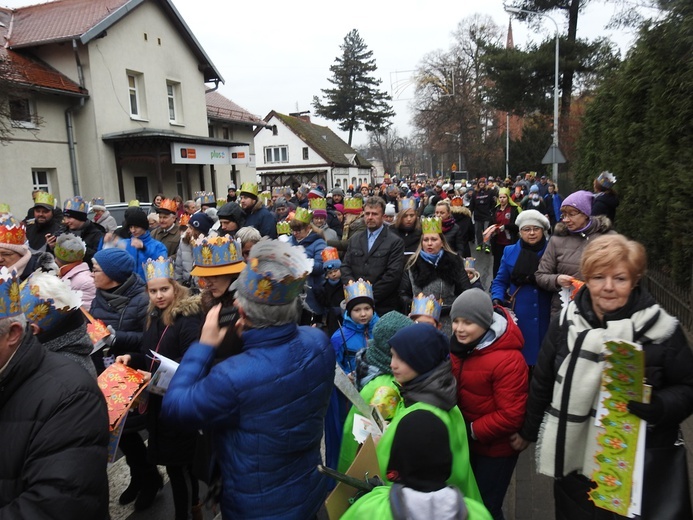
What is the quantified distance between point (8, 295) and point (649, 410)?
2531 mm

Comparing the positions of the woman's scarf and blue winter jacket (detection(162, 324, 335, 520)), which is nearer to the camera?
blue winter jacket (detection(162, 324, 335, 520))

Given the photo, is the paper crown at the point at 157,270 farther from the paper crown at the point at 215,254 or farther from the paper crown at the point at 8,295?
the paper crown at the point at 8,295

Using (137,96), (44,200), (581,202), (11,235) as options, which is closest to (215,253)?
(11,235)

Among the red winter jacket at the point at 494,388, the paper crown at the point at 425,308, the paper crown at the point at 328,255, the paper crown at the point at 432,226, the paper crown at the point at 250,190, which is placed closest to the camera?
the red winter jacket at the point at 494,388

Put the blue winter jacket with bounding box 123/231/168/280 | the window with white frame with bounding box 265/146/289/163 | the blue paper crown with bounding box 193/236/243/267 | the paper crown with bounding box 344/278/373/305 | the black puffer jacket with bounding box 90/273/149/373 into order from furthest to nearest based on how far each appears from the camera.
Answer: the window with white frame with bounding box 265/146/289/163 → the blue winter jacket with bounding box 123/231/168/280 → the paper crown with bounding box 344/278/373/305 → the black puffer jacket with bounding box 90/273/149/373 → the blue paper crown with bounding box 193/236/243/267

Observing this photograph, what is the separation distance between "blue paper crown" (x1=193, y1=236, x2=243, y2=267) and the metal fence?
17.8 feet

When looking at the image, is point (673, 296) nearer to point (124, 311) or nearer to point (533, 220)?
point (533, 220)

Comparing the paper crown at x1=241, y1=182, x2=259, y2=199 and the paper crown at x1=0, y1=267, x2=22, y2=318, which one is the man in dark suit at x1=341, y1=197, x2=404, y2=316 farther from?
the paper crown at x1=0, y1=267, x2=22, y2=318

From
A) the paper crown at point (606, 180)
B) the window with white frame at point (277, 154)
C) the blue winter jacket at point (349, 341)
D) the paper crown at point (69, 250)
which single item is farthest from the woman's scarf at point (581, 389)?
the window with white frame at point (277, 154)

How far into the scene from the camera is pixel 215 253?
11.4 feet

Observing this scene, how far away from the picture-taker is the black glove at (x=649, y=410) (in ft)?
6.89

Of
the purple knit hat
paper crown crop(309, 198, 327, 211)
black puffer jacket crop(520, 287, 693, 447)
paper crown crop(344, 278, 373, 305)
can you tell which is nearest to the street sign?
paper crown crop(309, 198, 327, 211)

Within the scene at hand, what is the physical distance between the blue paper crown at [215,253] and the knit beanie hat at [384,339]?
1.14m

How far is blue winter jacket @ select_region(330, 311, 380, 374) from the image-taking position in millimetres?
3947
